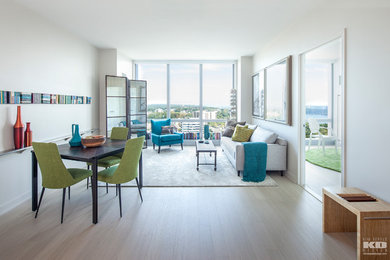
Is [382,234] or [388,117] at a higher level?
[388,117]

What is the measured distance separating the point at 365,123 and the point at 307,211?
1.20 meters

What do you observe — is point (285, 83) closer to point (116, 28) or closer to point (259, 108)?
point (259, 108)

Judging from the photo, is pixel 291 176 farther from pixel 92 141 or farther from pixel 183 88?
pixel 183 88

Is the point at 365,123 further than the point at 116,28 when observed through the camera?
No

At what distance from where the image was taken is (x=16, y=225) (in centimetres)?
254

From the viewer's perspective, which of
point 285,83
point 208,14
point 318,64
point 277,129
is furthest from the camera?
point 318,64

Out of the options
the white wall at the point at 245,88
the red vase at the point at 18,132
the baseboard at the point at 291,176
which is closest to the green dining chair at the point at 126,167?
the red vase at the point at 18,132

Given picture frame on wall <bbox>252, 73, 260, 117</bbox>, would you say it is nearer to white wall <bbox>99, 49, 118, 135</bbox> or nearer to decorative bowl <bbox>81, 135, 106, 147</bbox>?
white wall <bbox>99, 49, 118, 135</bbox>

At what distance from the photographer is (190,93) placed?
24.9 ft

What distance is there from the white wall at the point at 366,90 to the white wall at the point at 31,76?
406 cm

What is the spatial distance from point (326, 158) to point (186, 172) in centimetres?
344

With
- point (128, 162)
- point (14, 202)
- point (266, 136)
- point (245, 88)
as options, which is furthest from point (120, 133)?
point (245, 88)

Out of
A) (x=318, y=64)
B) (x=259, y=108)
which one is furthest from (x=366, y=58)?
(x=318, y=64)

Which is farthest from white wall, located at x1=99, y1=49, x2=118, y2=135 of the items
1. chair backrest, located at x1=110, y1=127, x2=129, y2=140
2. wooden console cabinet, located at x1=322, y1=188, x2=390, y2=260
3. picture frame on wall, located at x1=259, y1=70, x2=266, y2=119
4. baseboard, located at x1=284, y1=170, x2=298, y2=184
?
wooden console cabinet, located at x1=322, y1=188, x2=390, y2=260
